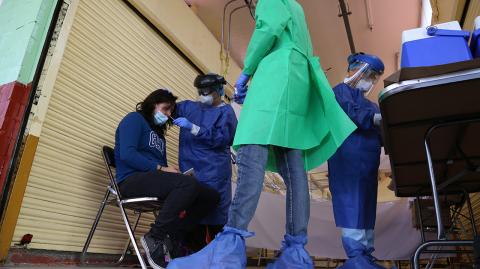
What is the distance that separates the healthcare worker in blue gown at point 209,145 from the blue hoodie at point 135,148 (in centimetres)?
18

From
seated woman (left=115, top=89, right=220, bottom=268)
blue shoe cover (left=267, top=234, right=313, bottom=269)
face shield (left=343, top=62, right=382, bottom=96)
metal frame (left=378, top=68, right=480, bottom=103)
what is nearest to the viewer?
metal frame (left=378, top=68, right=480, bottom=103)

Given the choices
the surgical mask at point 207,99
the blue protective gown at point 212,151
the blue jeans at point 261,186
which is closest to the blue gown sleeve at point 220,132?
the blue protective gown at point 212,151

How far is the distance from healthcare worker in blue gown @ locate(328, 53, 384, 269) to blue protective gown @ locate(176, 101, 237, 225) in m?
0.66

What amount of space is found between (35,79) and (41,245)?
83 centimetres

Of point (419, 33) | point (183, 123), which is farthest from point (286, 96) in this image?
point (183, 123)

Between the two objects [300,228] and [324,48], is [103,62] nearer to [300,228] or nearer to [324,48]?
[300,228]

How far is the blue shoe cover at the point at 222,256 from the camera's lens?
106cm

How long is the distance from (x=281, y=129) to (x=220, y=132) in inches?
37.0

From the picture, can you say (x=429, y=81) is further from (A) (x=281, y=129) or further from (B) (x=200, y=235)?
(B) (x=200, y=235)

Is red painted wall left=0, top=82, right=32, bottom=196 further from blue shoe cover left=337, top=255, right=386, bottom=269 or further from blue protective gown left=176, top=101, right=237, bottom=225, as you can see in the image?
blue shoe cover left=337, top=255, right=386, bottom=269

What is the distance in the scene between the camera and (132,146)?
1.89m

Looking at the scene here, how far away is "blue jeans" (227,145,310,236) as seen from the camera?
3.84ft

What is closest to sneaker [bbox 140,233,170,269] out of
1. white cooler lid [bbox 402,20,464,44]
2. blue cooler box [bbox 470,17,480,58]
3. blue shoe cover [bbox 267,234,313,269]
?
blue shoe cover [bbox 267,234,313,269]

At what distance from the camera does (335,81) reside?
5.62 meters
